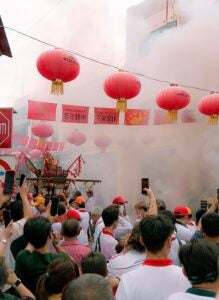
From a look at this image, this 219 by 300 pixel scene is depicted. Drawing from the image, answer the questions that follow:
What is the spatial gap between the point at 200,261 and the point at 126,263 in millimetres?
1065

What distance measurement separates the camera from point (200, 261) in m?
1.72

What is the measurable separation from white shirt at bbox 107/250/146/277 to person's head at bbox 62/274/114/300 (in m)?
1.27

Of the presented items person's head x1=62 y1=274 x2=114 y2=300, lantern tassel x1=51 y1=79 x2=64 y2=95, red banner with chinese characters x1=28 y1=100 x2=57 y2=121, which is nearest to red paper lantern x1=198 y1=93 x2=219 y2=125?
lantern tassel x1=51 y1=79 x2=64 y2=95

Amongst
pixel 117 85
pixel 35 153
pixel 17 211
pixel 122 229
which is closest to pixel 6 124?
pixel 117 85

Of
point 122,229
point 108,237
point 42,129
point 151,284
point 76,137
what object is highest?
point 42,129

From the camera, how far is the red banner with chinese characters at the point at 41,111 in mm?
9633

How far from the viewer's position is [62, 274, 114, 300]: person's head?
1.39 m

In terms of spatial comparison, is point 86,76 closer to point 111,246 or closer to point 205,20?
point 205,20

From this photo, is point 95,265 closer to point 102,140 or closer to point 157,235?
point 157,235

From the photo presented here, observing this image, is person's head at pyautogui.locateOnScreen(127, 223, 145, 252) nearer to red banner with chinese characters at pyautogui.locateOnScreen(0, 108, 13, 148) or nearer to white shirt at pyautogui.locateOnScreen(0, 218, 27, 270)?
white shirt at pyautogui.locateOnScreen(0, 218, 27, 270)

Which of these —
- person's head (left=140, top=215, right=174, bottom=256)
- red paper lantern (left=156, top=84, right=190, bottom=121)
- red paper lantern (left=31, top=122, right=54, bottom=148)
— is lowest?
person's head (left=140, top=215, right=174, bottom=256)

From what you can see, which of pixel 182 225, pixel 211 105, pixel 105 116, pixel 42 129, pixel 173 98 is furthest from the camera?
pixel 42 129

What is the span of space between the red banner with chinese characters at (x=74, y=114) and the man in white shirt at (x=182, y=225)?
591 centimetres

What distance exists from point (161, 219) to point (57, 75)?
4454mm
